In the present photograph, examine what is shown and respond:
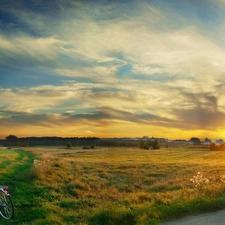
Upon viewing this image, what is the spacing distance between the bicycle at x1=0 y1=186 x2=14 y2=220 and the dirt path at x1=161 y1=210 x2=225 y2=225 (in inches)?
223

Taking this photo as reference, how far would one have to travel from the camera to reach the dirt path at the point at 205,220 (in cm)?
1298

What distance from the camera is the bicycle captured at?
1428 centimetres

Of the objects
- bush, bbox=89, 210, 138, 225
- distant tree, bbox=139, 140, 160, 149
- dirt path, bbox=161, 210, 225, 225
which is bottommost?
dirt path, bbox=161, 210, 225, 225

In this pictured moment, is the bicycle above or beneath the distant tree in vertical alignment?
beneath

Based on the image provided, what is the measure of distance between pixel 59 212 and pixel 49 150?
35769mm

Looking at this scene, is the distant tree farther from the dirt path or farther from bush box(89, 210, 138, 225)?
bush box(89, 210, 138, 225)

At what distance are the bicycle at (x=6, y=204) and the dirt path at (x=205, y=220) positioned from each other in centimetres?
566

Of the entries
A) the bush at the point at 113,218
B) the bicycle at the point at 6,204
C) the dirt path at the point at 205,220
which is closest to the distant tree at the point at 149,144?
the dirt path at the point at 205,220

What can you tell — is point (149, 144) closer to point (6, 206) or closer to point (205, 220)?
point (6, 206)

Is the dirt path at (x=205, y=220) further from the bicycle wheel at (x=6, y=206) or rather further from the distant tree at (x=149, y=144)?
the distant tree at (x=149, y=144)

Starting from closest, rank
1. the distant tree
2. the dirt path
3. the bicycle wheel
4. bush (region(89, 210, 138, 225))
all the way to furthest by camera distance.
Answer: bush (region(89, 210, 138, 225)) < the dirt path < the bicycle wheel < the distant tree

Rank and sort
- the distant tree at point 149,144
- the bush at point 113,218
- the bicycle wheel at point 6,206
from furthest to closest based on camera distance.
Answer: the distant tree at point 149,144
the bicycle wheel at point 6,206
the bush at point 113,218

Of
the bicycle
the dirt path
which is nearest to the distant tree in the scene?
the dirt path

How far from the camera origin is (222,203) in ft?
52.1
